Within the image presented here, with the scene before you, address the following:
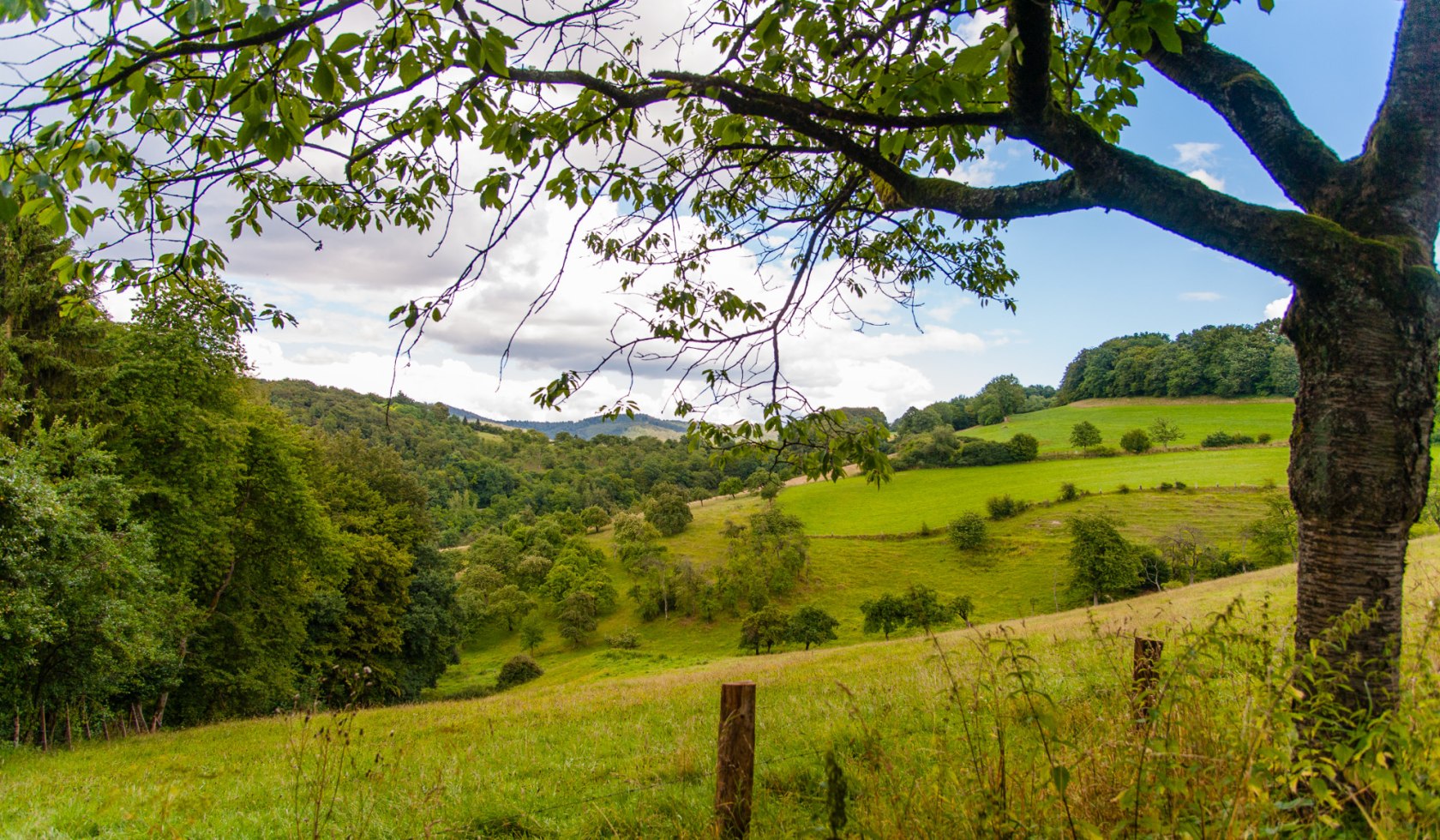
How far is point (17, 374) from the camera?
15.9 metres

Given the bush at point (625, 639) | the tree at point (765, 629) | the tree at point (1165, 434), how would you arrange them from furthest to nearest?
the tree at point (1165, 434) → the bush at point (625, 639) → the tree at point (765, 629)

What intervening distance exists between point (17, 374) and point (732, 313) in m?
20.3

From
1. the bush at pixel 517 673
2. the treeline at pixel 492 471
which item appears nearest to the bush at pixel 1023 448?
the treeline at pixel 492 471

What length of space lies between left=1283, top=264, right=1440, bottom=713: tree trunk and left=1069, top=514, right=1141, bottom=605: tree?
54997mm

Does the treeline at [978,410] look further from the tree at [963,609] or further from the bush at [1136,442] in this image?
the tree at [963,609]

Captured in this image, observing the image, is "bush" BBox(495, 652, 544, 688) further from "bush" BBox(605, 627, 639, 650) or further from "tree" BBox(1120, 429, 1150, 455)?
"tree" BBox(1120, 429, 1150, 455)

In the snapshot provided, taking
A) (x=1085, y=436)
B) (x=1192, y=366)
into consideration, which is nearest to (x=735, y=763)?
(x=1085, y=436)

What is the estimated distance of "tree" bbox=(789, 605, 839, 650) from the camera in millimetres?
50844

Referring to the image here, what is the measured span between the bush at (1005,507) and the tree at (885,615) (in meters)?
26.0

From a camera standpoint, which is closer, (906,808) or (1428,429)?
(906,808)

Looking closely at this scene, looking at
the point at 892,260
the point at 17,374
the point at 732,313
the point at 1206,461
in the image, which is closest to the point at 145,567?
the point at 17,374

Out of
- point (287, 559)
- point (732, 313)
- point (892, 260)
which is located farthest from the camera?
point (287, 559)

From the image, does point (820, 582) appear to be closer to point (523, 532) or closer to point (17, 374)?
point (523, 532)

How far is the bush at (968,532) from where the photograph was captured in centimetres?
6544
